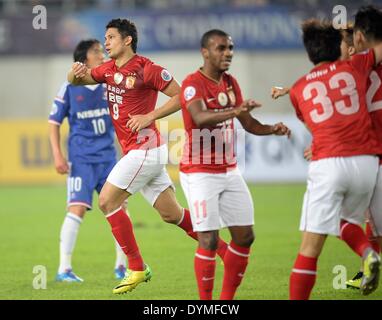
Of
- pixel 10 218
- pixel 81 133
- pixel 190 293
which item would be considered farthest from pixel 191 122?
pixel 10 218

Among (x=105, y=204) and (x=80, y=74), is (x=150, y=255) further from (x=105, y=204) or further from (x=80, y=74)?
(x=80, y=74)

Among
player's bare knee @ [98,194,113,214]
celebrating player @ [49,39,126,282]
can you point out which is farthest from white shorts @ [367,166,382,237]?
celebrating player @ [49,39,126,282]

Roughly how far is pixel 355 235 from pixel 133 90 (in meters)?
2.52

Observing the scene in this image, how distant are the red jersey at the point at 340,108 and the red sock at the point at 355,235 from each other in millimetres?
807

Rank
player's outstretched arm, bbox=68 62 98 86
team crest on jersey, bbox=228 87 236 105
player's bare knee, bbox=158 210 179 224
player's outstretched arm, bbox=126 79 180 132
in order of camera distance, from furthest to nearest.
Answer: player's bare knee, bbox=158 210 179 224 → player's outstretched arm, bbox=68 62 98 86 → player's outstretched arm, bbox=126 79 180 132 → team crest on jersey, bbox=228 87 236 105

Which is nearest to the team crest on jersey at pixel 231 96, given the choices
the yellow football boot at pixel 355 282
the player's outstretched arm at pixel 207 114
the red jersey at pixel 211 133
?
the red jersey at pixel 211 133

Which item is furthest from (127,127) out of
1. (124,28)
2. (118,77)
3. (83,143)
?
(83,143)

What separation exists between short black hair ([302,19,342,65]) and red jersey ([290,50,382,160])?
0.09 meters

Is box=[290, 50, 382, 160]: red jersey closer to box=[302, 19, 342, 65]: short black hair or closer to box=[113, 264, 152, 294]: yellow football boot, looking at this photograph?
box=[302, 19, 342, 65]: short black hair

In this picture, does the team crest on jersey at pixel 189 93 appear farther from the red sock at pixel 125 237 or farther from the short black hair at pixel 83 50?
the short black hair at pixel 83 50

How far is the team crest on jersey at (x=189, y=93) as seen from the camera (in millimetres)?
6699

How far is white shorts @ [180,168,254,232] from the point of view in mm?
6793

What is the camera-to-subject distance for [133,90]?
8000 millimetres
